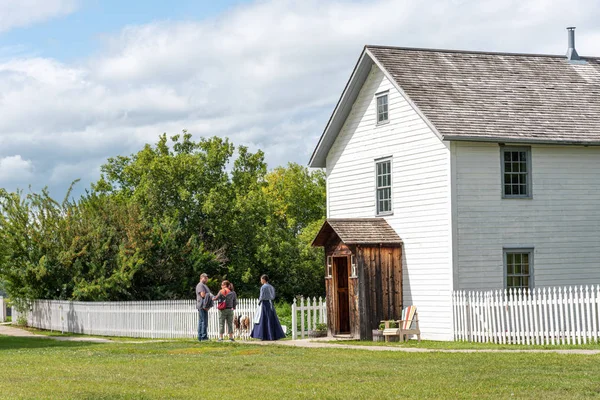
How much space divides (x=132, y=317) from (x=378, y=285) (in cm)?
994

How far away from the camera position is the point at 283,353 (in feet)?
72.4

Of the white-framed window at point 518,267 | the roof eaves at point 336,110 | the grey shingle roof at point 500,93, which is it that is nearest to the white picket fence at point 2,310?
the roof eaves at point 336,110

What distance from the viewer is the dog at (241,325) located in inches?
1182

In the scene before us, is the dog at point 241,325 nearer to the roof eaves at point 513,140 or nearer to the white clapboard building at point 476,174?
the white clapboard building at point 476,174

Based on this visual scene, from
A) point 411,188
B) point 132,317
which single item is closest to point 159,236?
point 132,317

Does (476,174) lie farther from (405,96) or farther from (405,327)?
(405,327)

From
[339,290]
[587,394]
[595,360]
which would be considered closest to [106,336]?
[339,290]

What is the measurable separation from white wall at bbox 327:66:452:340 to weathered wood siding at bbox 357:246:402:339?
Answer: 0.26 metres

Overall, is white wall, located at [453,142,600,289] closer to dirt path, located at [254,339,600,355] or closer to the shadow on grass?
dirt path, located at [254,339,600,355]

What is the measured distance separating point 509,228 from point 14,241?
1962cm

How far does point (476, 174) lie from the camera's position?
88.0 feet

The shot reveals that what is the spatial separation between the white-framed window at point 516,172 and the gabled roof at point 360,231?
11.0 ft

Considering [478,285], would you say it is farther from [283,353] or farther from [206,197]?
[206,197]

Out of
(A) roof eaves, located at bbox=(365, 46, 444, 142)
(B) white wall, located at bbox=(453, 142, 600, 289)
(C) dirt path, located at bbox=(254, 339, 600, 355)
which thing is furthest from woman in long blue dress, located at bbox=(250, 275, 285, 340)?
(A) roof eaves, located at bbox=(365, 46, 444, 142)
